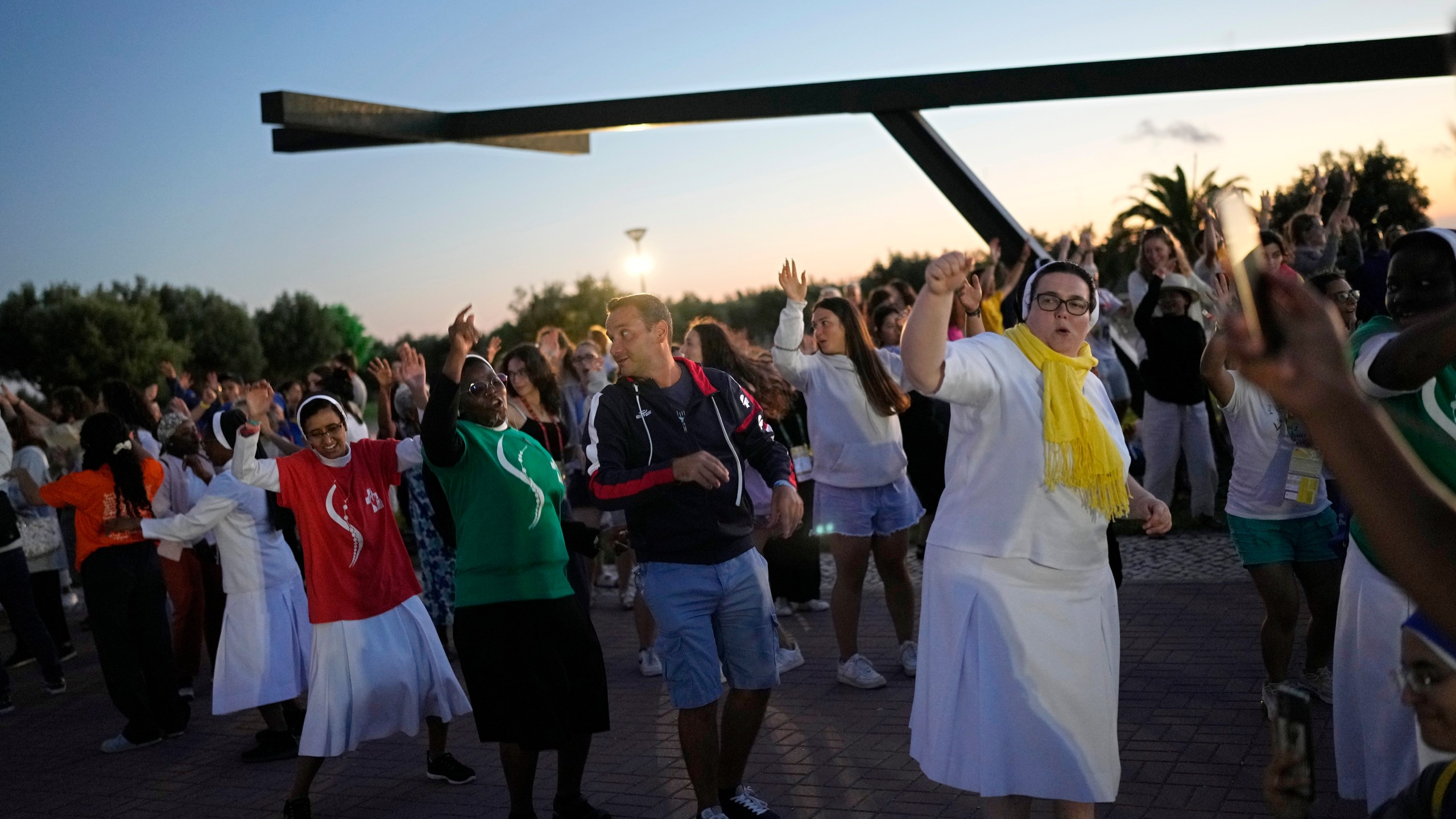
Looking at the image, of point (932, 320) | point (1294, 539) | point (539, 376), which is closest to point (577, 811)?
point (932, 320)

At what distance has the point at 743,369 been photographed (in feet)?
25.3

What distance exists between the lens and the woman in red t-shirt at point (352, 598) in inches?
224

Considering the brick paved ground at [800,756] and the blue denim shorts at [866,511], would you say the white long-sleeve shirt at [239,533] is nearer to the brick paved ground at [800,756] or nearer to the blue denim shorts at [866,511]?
the brick paved ground at [800,756]

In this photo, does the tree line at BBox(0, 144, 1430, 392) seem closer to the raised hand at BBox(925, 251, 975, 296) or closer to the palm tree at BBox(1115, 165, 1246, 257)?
the palm tree at BBox(1115, 165, 1246, 257)

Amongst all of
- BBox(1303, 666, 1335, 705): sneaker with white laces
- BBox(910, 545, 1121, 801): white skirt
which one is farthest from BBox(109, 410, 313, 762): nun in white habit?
BBox(1303, 666, 1335, 705): sneaker with white laces

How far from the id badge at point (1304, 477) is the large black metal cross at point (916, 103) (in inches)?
219

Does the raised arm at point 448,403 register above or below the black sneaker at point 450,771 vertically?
above

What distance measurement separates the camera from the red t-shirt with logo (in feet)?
19.0

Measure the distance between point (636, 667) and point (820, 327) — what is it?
8.96ft

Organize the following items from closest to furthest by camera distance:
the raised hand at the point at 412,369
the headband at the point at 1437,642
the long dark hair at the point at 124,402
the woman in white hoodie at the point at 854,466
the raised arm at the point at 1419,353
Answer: the headband at the point at 1437,642
the raised arm at the point at 1419,353
the raised hand at the point at 412,369
the woman in white hoodie at the point at 854,466
the long dark hair at the point at 124,402

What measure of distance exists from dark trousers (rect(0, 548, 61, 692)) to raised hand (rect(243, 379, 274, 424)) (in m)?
3.34

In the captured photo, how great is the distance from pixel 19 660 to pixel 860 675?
7879 mm

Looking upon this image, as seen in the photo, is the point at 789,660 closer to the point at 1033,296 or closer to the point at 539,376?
the point at 539,376

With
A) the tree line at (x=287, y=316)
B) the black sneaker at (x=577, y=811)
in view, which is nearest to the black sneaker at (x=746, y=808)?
the black sneaker at (x=577, y=811)
